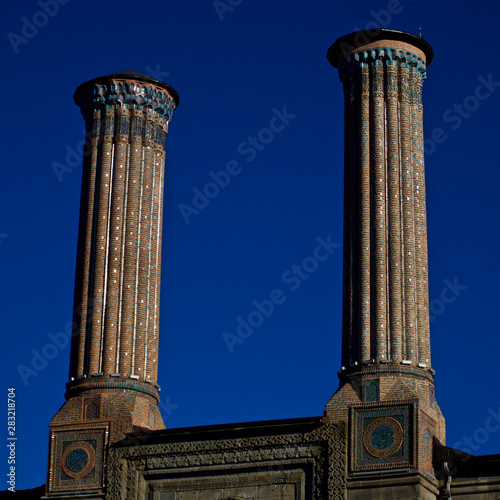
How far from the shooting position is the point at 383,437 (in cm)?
1845

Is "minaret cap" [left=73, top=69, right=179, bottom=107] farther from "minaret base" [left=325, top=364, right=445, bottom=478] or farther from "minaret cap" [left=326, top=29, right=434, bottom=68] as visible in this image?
"minaret base" [left=325, top=364, right=445, bottom=478]

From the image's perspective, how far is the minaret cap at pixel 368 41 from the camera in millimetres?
21062

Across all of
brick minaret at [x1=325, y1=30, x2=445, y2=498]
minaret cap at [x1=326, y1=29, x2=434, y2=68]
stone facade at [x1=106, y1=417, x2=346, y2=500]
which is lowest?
stone facade at [x1=106, y1=417, x2=346, y2=500]

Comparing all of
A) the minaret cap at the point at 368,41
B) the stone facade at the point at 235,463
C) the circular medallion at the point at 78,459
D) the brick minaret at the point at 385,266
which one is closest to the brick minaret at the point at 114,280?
the circular medallion at the point at 78,459

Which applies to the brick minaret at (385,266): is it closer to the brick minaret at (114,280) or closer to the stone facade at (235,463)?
the stone facade at (235,463)

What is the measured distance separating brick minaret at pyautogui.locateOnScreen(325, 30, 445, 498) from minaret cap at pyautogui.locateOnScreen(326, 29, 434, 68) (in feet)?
0.05

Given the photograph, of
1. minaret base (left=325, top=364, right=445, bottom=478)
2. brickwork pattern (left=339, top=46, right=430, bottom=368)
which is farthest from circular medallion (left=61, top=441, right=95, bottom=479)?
brickwork pattern (left=339, top=46, right=430, bottom=368)

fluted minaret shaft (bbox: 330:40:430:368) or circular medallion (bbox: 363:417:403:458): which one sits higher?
fluted minaret shaft (bbox: 330:40:430:368)

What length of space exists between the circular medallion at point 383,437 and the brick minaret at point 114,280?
139 inches

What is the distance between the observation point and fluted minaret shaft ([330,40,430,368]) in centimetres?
1955

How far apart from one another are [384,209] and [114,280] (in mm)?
4233

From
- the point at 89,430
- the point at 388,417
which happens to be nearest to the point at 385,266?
the point at 388,417

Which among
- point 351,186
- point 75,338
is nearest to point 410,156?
Result: point 351,186

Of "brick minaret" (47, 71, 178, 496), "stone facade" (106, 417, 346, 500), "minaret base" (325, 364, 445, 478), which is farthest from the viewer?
"brick minaret" (47, 71, 178, 496)
